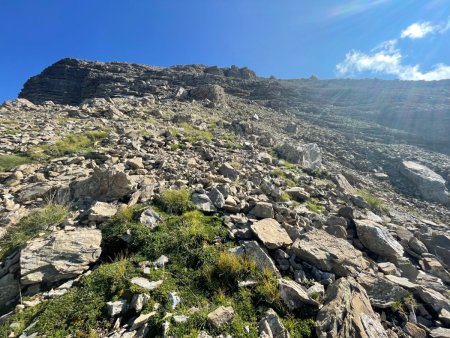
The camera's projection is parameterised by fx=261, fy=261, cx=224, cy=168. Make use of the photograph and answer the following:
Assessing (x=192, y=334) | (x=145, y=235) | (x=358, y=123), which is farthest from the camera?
(x=358, y=123)

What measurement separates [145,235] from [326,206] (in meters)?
6.62

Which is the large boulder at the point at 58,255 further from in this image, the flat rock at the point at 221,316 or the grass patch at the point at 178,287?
the flat rock at the point at 221,316

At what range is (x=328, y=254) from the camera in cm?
573

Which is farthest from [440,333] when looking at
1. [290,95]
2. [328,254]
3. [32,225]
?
[290,95]

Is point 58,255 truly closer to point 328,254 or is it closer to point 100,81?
point 328,254

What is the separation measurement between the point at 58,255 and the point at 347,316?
5.32m

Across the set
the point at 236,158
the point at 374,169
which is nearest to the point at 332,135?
the point at 374,169

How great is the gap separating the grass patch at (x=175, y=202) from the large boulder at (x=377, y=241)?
15.9 ft

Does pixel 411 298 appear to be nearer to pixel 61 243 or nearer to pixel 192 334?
pixel 192 334

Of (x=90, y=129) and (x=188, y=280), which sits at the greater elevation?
(x=90, y=129)

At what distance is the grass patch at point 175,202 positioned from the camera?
23.0 ft

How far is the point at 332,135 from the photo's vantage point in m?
32.2

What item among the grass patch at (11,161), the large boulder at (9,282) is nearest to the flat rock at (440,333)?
the large boulder at (9,282)

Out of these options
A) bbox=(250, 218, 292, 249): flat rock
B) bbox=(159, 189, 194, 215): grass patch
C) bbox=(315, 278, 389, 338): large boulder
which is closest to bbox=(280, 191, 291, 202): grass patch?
bbox=(250, 218, 292, 249): flat rock
